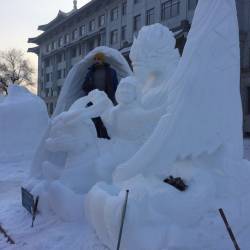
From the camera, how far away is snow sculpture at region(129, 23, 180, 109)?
4.08m

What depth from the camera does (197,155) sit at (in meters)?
3.48

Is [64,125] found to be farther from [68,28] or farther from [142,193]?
[68,28]

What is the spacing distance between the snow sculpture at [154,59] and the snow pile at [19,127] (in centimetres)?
680

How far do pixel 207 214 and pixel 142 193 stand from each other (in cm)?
56

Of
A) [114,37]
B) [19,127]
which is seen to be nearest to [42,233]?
[19,127]

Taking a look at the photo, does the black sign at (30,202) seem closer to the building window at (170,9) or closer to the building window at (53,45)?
the building window at (170,9)

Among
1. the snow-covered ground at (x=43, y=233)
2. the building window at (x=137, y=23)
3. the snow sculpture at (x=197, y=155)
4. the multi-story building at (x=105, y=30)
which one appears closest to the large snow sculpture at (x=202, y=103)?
the snow sculpture at (x=197, y=155)

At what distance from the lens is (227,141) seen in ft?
11.6

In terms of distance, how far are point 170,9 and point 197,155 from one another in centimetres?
1889

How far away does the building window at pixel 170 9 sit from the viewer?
20652 mm

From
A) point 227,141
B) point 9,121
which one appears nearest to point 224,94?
point 227,141

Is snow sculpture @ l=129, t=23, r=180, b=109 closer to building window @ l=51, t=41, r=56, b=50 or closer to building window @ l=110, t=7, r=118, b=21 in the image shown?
building window @ l=110, t=7, r=118, b=21

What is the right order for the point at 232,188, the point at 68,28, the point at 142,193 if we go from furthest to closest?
the point at 68,28
the point at 232,188
the point at 142,193

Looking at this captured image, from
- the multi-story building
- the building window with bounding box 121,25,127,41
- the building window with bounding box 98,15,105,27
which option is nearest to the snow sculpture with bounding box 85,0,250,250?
the multi-story building
